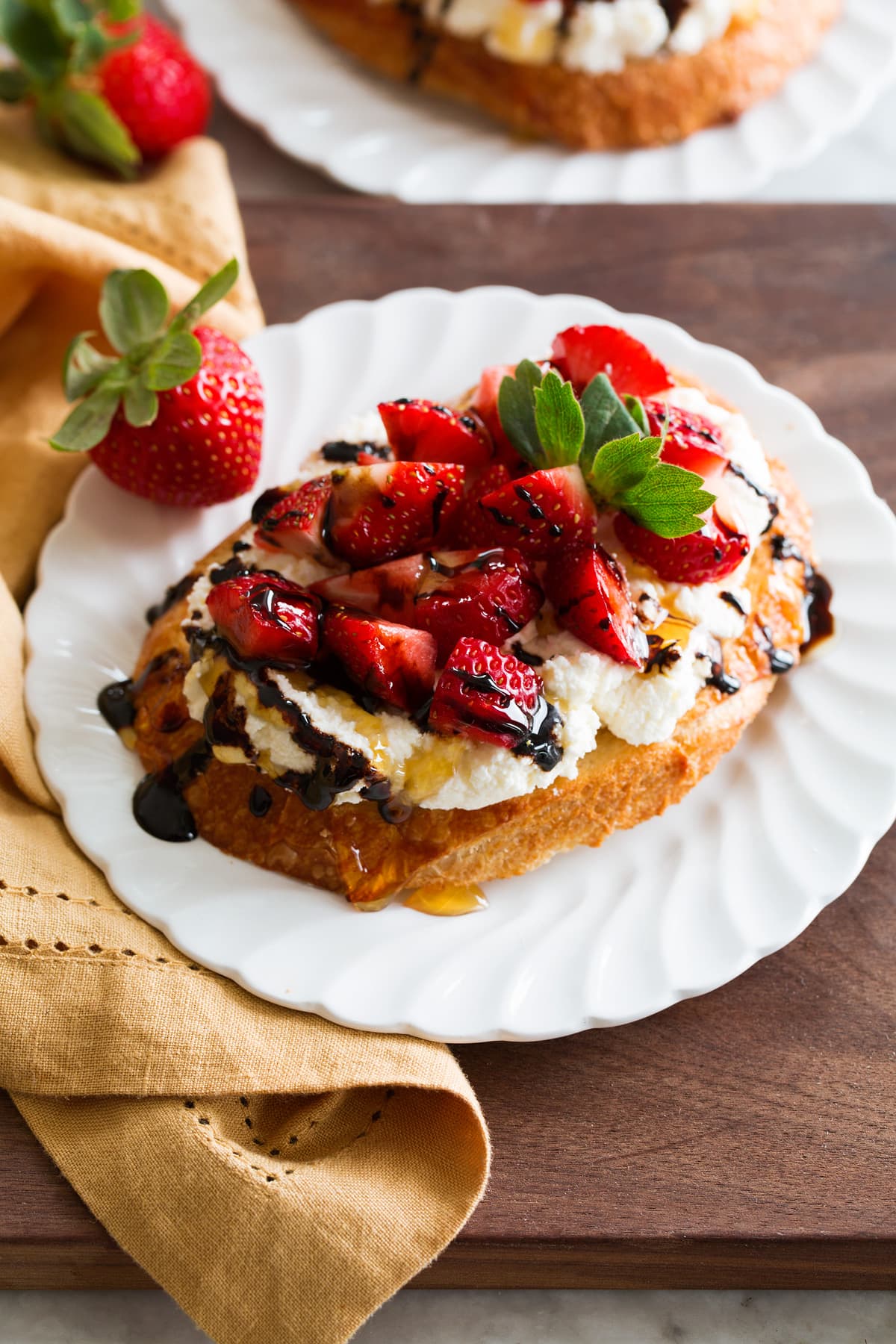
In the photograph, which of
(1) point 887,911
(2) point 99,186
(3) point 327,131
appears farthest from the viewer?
(3) point 327,131

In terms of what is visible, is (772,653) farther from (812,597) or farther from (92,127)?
(92,127)

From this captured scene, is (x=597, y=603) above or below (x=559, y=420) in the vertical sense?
below

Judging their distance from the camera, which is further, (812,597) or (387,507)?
(812,597)

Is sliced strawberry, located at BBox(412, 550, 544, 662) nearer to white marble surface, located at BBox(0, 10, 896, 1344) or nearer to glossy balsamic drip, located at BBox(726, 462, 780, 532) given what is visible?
glossy balsamic drip, located at BBox(726, 462, 780, 532)

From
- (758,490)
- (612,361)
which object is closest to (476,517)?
(612,361)

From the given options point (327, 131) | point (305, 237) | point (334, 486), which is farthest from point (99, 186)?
point (334, 486)

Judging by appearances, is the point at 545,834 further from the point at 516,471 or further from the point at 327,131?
the point at 327,131
